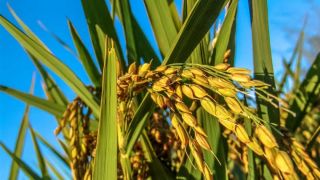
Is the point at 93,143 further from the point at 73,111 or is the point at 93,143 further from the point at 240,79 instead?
the point at 240,79

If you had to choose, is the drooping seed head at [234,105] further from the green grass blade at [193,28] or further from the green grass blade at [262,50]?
the green grass blade at [262,50]

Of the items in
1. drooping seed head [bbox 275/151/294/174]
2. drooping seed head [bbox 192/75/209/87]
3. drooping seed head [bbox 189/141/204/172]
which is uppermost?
drooping seed head [bbox 192/75/209/87]

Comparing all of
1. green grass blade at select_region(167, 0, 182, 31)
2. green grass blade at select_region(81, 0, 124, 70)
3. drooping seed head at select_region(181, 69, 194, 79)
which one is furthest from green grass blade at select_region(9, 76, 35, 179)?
drooping seed head at select_region(181, 69, 194, 79)

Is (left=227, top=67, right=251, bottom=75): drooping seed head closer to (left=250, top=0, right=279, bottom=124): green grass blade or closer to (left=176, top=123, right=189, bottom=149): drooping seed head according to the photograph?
(left=176, top=123, right=189, bottom=149): drooping seed head

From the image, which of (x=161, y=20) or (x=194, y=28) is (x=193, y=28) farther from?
(x=161, y=20)

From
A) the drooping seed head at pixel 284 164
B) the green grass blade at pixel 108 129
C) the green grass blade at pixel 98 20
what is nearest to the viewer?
the drooping seed head at pixel 284 164

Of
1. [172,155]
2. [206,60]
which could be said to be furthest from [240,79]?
[172,155]

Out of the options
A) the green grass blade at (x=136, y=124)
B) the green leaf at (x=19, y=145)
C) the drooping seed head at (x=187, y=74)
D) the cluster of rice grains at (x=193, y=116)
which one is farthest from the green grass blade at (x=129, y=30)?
the green leaf at (x=19, y=145)
